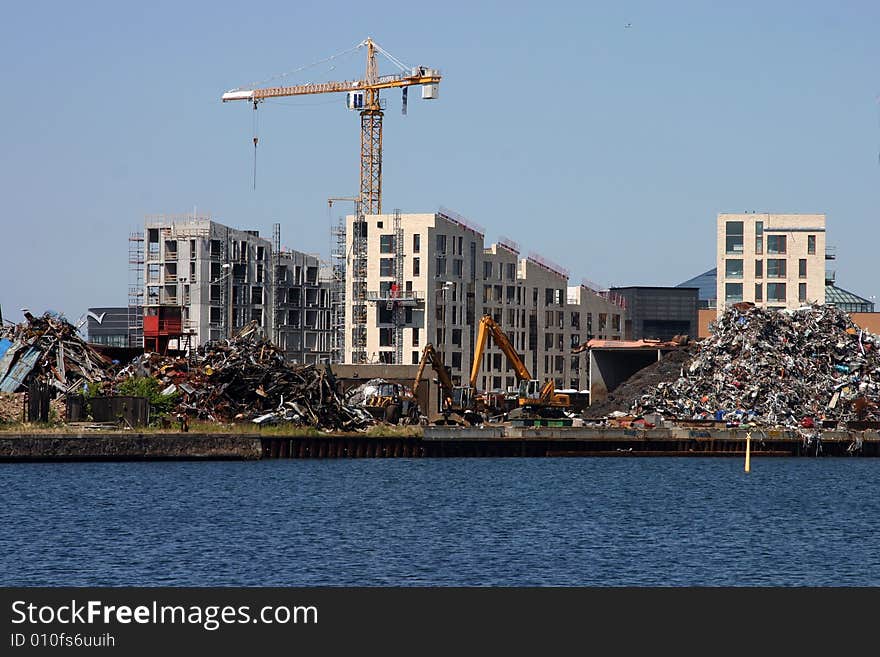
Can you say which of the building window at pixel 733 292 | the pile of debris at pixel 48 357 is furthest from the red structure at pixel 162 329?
the building window at pixel 733 292

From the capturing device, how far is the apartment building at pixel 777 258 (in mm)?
163875

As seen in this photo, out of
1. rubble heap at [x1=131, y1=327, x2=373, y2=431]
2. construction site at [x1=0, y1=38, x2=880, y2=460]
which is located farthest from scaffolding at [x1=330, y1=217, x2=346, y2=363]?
rubble heap at [x1=131, y1=327, x2=373, y2=431]

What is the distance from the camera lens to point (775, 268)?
539ft

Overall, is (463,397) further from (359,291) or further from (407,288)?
(359,291)

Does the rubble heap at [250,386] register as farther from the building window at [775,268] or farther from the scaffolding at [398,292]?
the building window at [775,268]

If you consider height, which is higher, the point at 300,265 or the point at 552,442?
the point at 300,265

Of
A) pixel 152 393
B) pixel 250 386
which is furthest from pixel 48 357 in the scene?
pixel 250 386

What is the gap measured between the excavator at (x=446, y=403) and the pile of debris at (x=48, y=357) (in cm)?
2743

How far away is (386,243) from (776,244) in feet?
137
